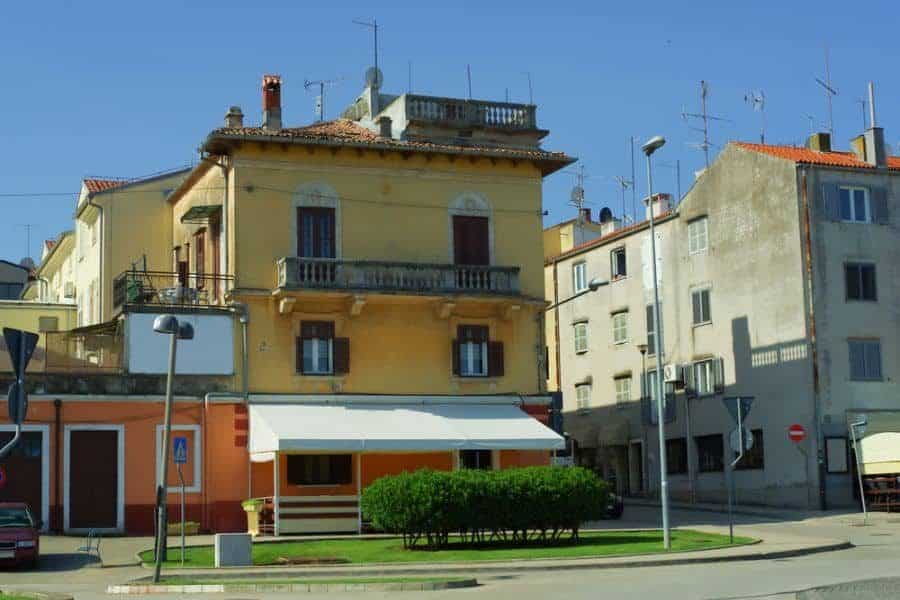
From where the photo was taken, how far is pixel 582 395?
59.5m

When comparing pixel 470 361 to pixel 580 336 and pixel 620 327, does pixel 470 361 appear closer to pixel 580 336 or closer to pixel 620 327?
pixel 620 327

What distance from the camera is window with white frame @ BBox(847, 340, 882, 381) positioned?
45.6 m

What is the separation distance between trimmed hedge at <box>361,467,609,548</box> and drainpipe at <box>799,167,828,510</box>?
16.4 m

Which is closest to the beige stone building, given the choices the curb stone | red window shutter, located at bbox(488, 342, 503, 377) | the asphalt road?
red window shutter, located at bbox(488, 342, 503, 377)

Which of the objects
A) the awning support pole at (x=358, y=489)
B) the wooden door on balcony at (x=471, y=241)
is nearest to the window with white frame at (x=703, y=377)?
the wooden door on balcony at (x=471, y=241)

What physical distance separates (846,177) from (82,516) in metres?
28.0

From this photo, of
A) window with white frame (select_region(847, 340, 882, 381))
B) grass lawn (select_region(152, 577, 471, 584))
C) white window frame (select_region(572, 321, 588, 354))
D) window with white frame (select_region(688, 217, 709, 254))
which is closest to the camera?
grass lawn (select_region(152, 577, 471, 584))

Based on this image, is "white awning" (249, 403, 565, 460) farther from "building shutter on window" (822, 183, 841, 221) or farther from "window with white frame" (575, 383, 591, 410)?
"window with white frame" (575, 383, 591, 410)

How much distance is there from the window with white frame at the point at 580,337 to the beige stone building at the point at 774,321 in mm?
3420

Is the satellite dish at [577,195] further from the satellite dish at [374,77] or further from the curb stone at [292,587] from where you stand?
the curb stone at [292,587]

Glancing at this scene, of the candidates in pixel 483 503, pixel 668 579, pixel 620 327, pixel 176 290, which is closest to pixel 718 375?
pixel 620 327

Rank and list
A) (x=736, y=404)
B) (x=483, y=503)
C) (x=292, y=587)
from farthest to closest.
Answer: (x=483, y=503) → (x=736, y=404) → (x=292, y=587)

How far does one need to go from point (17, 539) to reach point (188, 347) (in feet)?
35.9

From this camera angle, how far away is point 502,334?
4103cm
